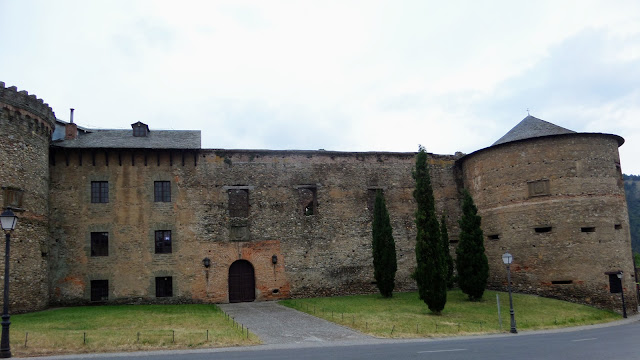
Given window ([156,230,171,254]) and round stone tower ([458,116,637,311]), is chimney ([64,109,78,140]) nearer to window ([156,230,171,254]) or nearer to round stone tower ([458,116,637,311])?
window ([156,230,171,254])

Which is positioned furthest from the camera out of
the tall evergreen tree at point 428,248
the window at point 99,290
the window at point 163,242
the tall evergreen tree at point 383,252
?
the window at point 163,242

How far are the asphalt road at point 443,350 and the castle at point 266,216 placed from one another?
1058 cm

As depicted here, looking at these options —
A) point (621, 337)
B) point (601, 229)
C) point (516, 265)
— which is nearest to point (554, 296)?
point (516, 265)

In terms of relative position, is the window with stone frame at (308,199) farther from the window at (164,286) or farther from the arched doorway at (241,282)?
the window at (164,286)

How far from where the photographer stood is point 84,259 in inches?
977

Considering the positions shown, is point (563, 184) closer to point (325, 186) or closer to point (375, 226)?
point (375, 226)

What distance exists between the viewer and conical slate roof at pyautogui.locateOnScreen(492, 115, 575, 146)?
1053 inches

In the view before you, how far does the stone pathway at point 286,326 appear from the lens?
603 inches

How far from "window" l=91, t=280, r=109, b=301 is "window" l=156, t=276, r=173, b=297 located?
2488mm

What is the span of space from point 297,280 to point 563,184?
15166 mm

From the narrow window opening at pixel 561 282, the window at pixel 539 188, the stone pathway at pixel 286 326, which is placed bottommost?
the stone pathway at pixel 286 326

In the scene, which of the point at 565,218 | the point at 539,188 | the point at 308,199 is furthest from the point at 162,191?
the point at 565,218

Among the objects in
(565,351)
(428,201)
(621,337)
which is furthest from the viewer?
(428,201)

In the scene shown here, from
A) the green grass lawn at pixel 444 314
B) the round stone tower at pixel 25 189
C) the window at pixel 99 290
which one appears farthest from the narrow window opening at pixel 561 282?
the round stone tower at pixel 25 189
